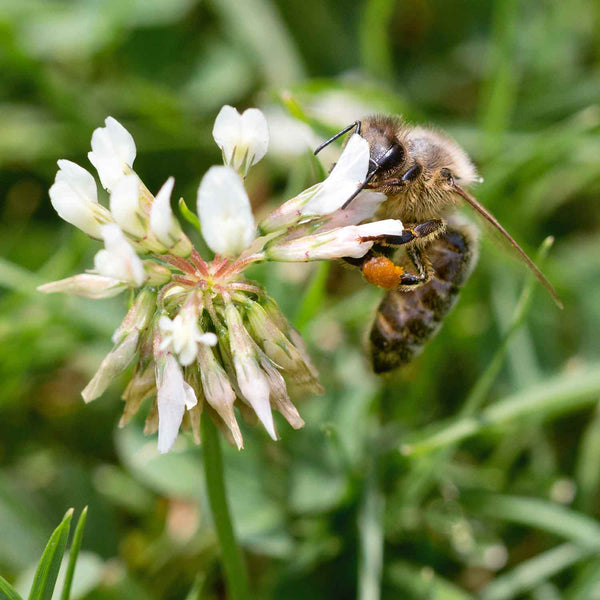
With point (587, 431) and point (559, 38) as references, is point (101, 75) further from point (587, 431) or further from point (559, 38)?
point (587, 431)

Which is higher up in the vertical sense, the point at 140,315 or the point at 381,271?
the point at 381,271

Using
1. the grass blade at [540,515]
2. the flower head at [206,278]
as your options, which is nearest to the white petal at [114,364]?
the flower head at [206,278]

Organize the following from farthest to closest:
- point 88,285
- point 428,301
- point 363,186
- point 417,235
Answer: point 428,301
point 417,235
point 363,186
point 88,285

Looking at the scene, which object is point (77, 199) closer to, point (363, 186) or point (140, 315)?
point (140, 315)

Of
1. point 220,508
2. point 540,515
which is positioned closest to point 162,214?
point 220,508

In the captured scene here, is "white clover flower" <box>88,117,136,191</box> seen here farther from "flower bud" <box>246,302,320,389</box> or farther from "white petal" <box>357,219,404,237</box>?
"white petal" <box>357,219,404,237</box>

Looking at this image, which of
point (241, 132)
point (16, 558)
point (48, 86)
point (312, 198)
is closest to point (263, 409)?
point (312, 198)
